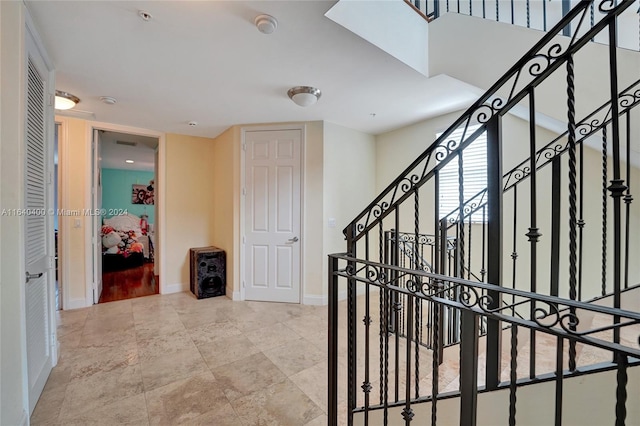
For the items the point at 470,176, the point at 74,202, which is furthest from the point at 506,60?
the point at 74,202

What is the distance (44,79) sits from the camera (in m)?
2.04

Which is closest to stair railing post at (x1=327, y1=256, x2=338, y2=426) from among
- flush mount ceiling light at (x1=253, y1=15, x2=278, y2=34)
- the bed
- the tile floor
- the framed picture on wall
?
the tile floor

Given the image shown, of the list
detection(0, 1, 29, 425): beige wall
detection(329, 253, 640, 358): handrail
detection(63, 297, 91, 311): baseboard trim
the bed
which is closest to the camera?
detection(329, 253, 640, 358): handrail

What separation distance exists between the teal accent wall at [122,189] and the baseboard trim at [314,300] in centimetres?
555

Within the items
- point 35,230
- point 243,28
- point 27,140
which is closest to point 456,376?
point 243,28

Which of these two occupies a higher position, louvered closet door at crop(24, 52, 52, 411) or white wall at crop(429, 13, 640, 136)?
white wall at crop(429, 13, 640, 136)

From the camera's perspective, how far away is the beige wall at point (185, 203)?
163 inches

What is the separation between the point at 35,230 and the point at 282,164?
8.19 ft

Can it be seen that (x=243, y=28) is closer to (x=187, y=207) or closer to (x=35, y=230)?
(x=35, y=230)

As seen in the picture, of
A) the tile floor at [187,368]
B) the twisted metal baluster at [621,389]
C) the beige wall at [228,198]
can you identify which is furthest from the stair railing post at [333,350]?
the beige wall at [228,198]

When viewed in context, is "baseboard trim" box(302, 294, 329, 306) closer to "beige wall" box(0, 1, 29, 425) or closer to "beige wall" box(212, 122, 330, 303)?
"beige wall" box(212, 122, 330, 303)

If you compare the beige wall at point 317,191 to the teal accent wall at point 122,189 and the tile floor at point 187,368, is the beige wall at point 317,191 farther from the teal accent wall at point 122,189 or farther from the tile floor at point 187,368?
the teal accent wall at point 122,189

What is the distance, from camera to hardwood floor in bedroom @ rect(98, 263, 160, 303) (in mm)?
3996

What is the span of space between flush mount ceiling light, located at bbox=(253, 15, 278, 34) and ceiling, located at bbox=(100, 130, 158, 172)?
3387 millimetres
